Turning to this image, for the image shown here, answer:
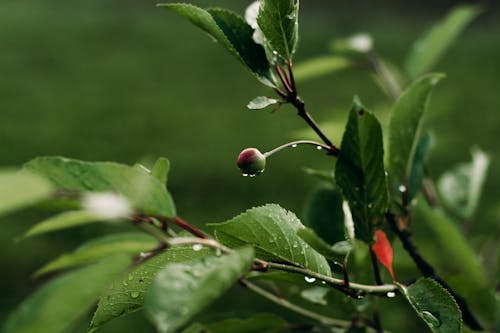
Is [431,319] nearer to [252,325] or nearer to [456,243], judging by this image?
[252,325]

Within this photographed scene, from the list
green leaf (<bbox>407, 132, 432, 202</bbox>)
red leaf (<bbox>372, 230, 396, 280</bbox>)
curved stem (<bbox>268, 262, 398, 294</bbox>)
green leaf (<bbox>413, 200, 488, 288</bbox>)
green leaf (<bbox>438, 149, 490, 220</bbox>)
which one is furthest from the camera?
green leaf (<bbox>438, 149, 490, 220</bbox>)

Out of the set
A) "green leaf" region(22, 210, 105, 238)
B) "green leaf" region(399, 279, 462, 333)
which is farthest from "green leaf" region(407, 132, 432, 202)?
"green leaf" region(22, 210, 105, 238)

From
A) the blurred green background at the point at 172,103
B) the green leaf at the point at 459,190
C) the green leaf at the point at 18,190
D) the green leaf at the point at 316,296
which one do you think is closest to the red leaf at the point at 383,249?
the green leaf at the point at 316,296

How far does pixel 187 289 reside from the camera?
445 mm

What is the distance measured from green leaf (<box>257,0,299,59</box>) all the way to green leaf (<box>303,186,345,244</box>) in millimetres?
318

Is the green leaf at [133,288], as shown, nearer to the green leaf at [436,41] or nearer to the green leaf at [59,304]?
the green leaf at [59,304]

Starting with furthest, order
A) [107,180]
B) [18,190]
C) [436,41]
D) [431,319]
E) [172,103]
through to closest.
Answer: [172,103] → [436,41] → [431,319] → [107,180] → [18,190]

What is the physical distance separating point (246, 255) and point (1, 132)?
408 centimetres

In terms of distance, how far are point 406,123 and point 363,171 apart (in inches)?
9.3

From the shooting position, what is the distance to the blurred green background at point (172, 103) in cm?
349

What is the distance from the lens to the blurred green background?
3492mm

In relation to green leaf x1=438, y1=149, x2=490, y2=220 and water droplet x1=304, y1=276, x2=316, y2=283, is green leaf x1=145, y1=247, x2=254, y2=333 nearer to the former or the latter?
water droplet x1=304, y1=276, x2=316, y2=283

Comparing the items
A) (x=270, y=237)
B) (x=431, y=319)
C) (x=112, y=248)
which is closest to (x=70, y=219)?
(x=112, y=248)

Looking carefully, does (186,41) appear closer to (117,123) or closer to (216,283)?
(117,123)
